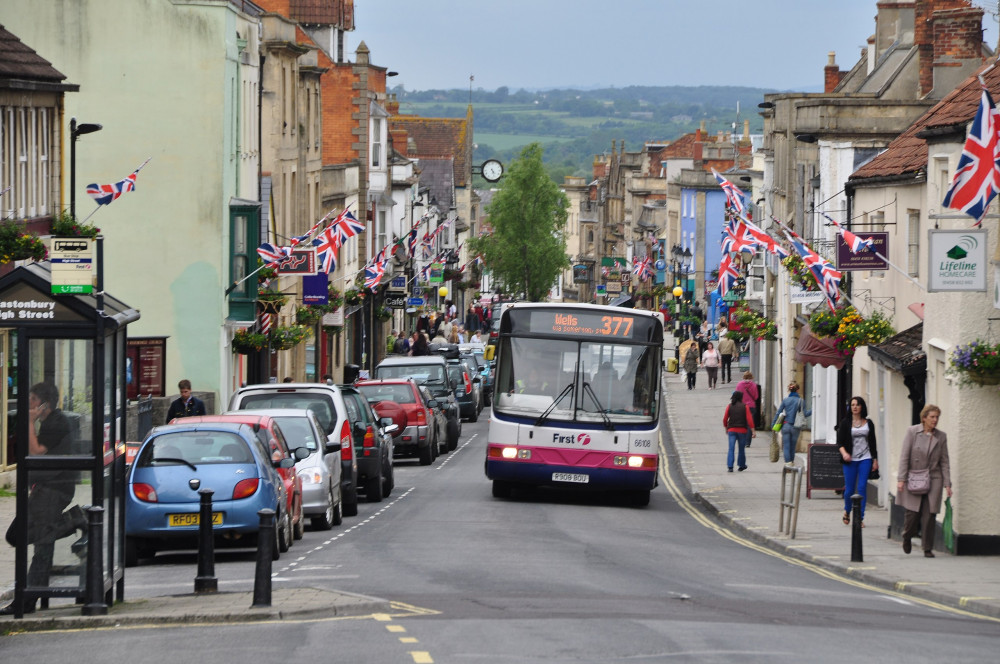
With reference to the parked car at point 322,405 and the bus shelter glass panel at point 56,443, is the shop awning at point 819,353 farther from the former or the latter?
the bus shelter glass panel at point 56,443

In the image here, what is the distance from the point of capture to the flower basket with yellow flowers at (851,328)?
83.3 feet

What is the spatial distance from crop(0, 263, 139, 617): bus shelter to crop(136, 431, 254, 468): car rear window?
13.6 ft

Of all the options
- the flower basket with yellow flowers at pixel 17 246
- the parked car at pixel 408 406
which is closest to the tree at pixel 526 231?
the parked car at pixel 408 406

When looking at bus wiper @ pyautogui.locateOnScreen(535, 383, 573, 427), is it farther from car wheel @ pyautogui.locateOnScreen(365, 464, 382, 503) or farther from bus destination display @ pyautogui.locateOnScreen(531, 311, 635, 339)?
car wheel @ pyautogui.locateOnScreen(365, 464, 382, 503)

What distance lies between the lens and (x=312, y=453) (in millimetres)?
20969

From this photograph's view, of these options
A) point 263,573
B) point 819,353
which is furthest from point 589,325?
point 263,573

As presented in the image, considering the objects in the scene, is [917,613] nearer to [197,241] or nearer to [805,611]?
[805,611]

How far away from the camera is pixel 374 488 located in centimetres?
2569

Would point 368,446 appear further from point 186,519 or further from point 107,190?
point 186,519

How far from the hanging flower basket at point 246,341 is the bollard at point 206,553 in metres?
23.5

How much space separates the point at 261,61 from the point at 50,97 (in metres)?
14.6

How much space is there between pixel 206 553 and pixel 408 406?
61.2 feet

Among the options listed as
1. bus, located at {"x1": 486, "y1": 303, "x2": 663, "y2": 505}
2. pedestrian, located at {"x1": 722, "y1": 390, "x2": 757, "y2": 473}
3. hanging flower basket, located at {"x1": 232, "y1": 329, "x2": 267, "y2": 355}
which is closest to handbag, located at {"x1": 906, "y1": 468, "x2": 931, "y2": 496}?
bus, located at {"x1": 486, "y1": 303, "x2": 663, "y2": 505}

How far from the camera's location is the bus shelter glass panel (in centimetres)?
1296
